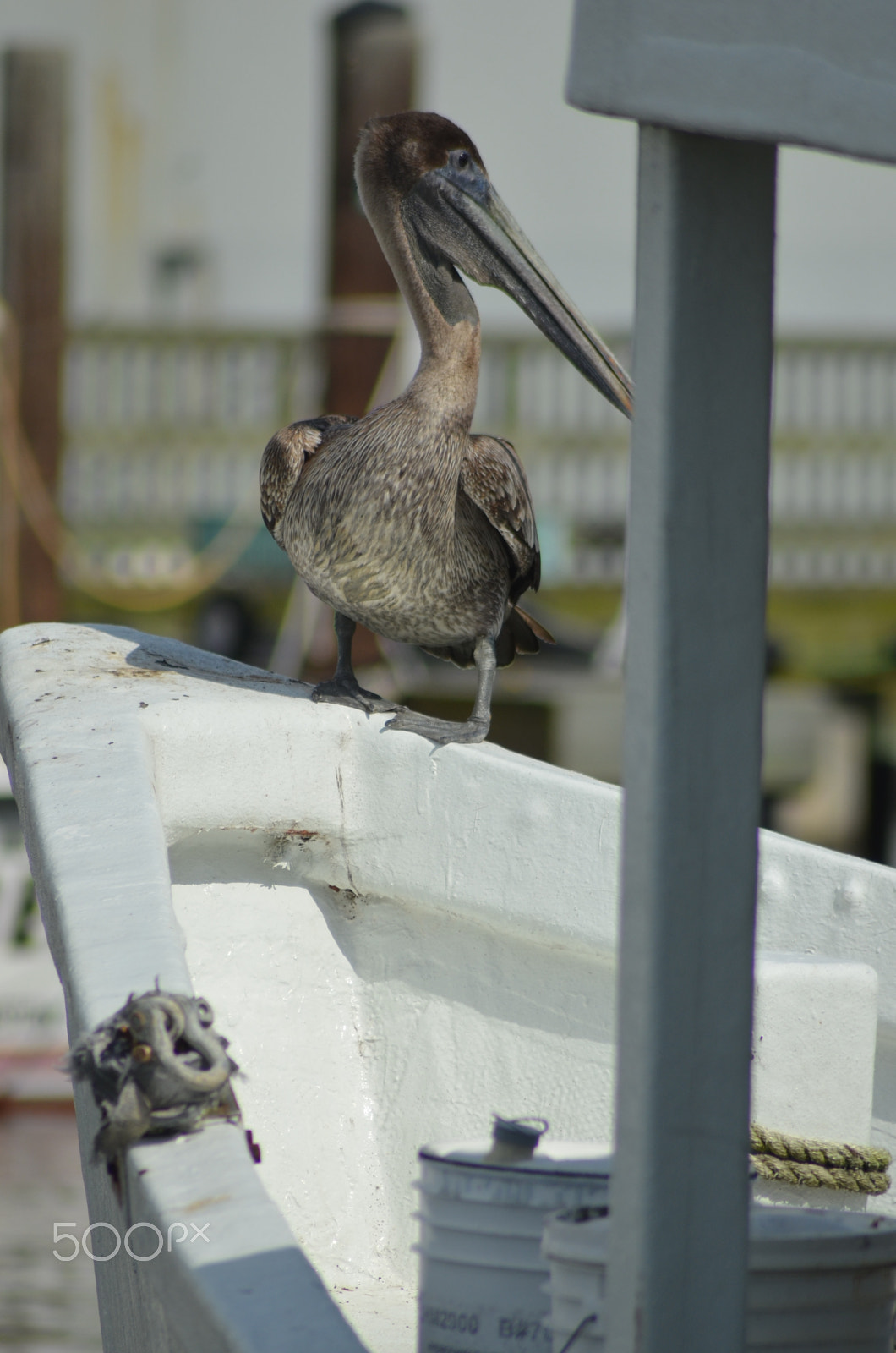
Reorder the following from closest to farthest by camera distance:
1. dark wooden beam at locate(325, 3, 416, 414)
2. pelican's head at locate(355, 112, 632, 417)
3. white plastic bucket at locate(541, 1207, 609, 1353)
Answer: white plastic bucket at locate(541, 1207, 609, 1353), pelican's head at locate(355, 112, 632, 417), dark wooden beam at locate(325, 3, 416, 414)

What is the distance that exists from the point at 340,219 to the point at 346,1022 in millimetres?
6656

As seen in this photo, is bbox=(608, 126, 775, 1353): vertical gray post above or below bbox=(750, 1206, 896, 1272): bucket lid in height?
above

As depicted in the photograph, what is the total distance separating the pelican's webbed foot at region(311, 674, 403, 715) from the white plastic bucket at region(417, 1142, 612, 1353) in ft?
3.44

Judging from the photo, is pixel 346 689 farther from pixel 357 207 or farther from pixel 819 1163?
pixel 357 207

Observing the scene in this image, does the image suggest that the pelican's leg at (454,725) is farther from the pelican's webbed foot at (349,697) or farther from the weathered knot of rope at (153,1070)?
the weathered knot of rope at (153,1070)

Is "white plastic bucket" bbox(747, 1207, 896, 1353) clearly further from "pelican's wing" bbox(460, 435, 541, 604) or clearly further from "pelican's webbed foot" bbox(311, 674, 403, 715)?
"pelican's wing" bbox(460, 435, 541, 604)

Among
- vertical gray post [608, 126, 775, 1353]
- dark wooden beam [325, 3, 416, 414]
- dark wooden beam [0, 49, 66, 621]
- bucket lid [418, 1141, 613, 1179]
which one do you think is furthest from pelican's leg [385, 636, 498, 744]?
dark wooden beam [0, 49, 66, 621]

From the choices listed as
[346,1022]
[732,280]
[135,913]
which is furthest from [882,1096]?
[732,280]

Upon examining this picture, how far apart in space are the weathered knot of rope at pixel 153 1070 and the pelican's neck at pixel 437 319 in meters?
1.53

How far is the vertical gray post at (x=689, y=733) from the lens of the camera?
2.53ft

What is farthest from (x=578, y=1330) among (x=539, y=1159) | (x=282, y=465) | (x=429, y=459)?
(x=282, y=465)

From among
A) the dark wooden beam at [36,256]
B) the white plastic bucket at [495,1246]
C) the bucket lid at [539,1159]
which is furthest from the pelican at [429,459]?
the dark wooden beam at [36,256]

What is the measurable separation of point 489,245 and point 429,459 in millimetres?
376

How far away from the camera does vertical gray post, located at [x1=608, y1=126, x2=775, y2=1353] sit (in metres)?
0.77
